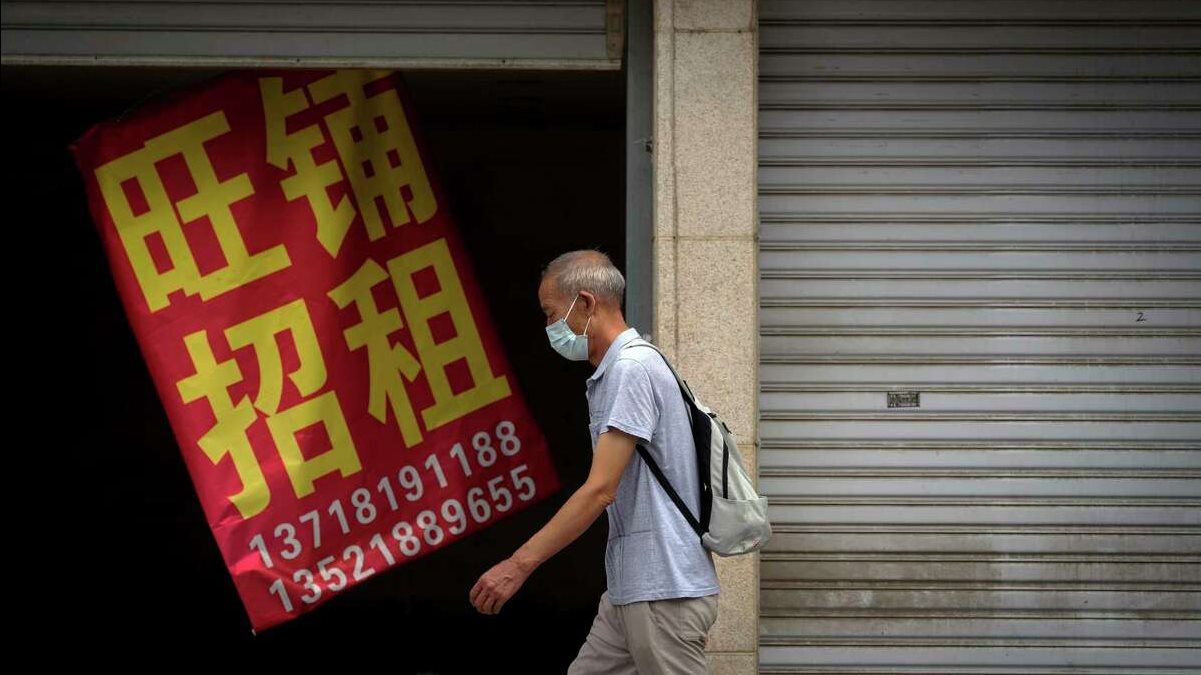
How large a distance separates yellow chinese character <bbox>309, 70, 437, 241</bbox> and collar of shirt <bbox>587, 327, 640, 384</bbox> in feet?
8.10

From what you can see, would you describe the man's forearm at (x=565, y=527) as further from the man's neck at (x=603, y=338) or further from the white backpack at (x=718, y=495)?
the man's neck at (x=603, y=338)

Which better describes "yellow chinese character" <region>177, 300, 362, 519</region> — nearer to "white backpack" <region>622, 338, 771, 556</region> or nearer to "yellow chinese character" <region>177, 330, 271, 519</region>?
"yellow chinese character" <region>177, 330, 271, 519</region>

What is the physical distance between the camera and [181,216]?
20.0ft

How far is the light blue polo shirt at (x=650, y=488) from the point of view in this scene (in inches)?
154

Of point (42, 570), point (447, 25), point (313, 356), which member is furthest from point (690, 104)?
point (42, 570)

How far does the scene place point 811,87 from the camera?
5793mm

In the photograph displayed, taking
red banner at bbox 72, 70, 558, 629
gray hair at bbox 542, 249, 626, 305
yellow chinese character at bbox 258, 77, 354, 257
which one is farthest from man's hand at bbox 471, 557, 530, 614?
yellow chinese character at bbox 258, 77, 354, 257

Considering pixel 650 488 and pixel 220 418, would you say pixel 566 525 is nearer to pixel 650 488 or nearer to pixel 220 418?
pixel 650 488

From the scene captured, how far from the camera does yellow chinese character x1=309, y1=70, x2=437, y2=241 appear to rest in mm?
6207

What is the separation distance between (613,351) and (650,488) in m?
0.43

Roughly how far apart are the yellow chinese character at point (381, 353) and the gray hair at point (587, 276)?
229cm

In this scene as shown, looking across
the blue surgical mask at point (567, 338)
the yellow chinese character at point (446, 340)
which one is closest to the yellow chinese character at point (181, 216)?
the yellow chinese character at point (446, 340)

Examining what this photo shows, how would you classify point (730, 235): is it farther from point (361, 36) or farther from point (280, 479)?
point (280, 479)

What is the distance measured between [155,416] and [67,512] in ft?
3.00
